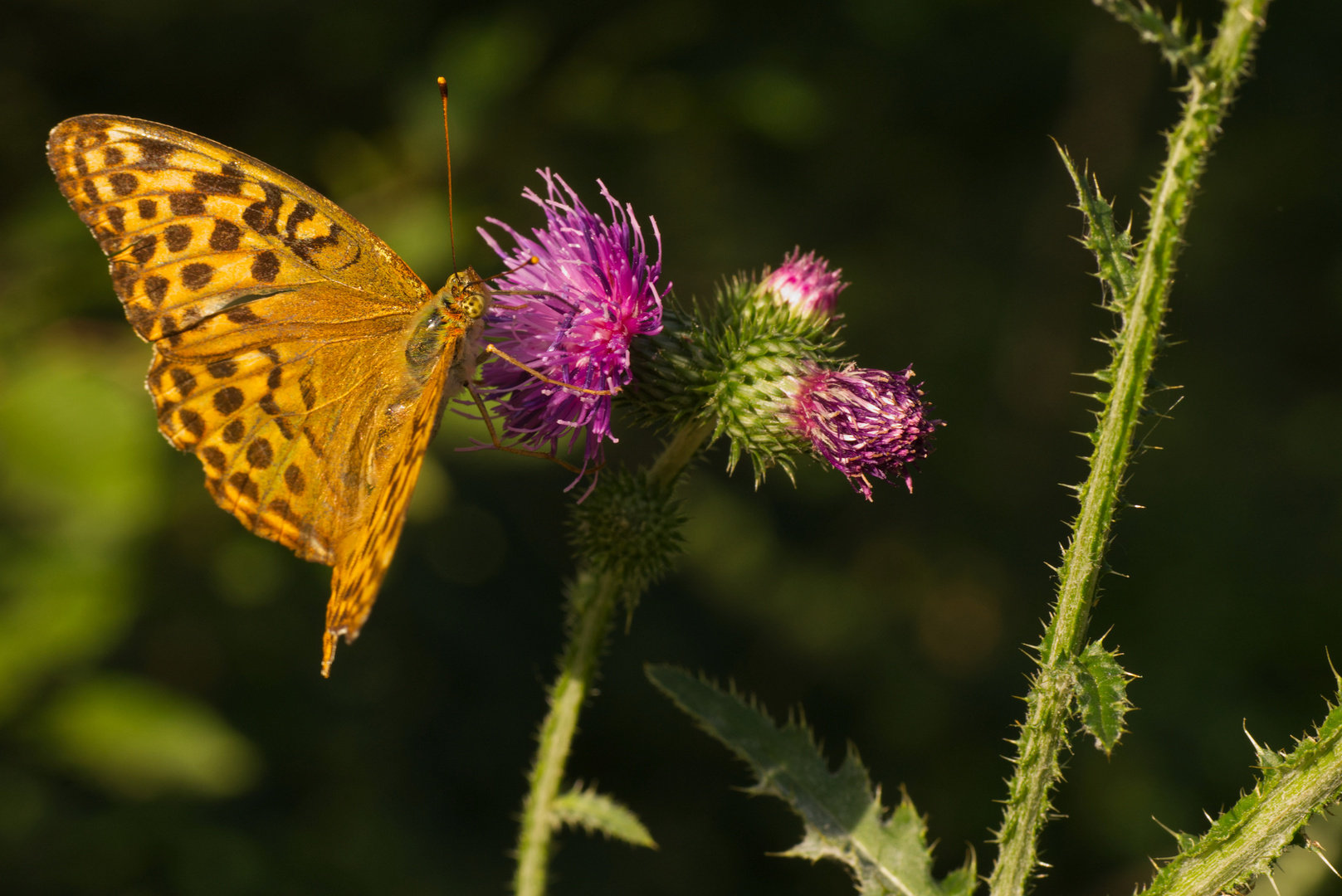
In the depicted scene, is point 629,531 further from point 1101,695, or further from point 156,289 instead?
point 156,289

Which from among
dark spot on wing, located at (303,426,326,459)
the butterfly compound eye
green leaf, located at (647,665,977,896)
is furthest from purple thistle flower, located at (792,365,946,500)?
dark spot on wing, located at (303,426,326,459)

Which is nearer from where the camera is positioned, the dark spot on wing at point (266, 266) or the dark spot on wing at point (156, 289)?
the dark spot on wing at point (156, 289)

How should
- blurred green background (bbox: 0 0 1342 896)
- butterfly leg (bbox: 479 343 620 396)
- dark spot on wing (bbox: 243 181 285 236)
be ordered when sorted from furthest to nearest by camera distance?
blurred green background (bbox: 0 0 1342 896), dark spot on wing (bbox: 243 181 285 236), butterfly leg (bbox: 479 343 620 396)

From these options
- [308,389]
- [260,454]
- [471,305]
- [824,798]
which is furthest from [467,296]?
[824,798]

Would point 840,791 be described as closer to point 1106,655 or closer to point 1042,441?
point 1106,655

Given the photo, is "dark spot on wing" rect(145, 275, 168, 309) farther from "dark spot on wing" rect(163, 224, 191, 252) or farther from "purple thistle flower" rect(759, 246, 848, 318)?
"purple thistle flower" rect(759, 246, 848, 318)

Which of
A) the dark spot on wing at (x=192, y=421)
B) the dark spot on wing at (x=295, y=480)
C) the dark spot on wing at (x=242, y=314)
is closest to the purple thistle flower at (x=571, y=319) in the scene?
the dark spot on wing at (x=295, y=480)

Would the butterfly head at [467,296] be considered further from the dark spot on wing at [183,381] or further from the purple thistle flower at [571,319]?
the dark spot on wing at [183,381]
